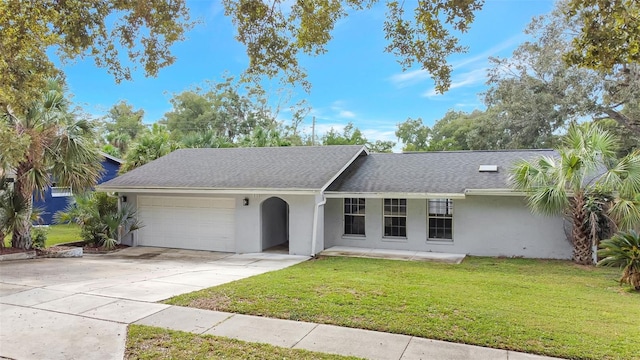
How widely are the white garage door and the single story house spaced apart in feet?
0.12

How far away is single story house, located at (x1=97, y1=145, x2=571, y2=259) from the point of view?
12891mm

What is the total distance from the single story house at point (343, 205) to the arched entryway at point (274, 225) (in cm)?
4

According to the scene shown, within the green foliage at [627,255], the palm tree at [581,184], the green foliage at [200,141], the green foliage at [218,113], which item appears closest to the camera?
the green foliage at [627,255]

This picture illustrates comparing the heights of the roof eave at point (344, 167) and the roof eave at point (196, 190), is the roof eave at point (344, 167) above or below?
above

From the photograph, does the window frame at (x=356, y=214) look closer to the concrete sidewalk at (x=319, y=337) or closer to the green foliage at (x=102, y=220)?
the green foliage at (x=102, y=220)

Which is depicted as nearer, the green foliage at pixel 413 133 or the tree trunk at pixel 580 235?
the tree trunk at pixel 580 235

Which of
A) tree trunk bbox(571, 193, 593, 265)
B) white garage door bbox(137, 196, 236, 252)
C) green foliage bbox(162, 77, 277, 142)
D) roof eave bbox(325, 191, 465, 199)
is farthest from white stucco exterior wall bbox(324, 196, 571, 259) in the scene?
green foliage bbox(162, 77, 277, 142)

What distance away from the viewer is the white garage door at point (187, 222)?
1459 cm

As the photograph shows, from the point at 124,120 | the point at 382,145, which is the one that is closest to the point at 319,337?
the point at 382,145

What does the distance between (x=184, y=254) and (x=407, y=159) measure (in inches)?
353

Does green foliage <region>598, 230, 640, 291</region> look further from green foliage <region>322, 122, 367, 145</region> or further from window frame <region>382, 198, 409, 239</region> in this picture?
green foliage <region>322, 122, 367, 145</region>

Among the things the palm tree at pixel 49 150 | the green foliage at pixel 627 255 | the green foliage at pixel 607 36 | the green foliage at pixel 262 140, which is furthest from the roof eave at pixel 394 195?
the green foliage at pixel 262 140

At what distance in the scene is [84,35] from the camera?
7.31 m

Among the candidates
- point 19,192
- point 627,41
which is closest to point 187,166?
point 19,192
